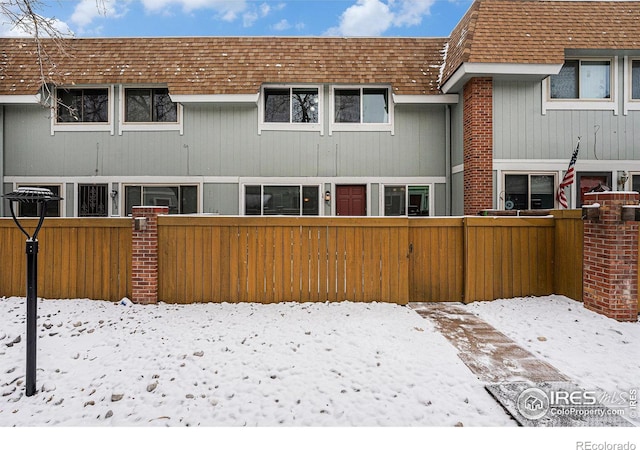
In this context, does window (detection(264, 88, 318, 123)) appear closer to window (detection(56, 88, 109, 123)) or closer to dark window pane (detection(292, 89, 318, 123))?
dark window pane (detection(292, 89, 318, 123))

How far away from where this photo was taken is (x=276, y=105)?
10445 mm

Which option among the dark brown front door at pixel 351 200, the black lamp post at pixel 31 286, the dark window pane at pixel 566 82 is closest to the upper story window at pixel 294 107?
the dark brown front door at pixel 351 200

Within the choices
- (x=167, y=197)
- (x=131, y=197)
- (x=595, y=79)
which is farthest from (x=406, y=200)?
(x=131, y=197)

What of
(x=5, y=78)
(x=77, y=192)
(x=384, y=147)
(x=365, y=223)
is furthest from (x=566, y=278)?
(x=5, y=78)

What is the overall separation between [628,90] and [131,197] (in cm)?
1433

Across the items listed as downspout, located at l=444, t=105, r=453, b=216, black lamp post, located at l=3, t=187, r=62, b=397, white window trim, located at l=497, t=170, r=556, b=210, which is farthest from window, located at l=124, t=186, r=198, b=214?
white window trim, located at l=497, t=170, r=556, b=210

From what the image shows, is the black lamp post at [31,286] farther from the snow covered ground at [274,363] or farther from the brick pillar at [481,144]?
the brick pillar at [481,144]

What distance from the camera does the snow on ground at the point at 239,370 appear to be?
2818 millimetres

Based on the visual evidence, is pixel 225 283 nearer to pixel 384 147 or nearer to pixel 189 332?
pixel 189 332

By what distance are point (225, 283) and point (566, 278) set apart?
5.48 m

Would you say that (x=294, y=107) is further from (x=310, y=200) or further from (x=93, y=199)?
(x=93, y=199)

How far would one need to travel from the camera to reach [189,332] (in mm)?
4461

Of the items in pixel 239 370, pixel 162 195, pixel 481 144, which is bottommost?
pixel 239 370

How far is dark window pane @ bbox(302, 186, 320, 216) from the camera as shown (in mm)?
10438
